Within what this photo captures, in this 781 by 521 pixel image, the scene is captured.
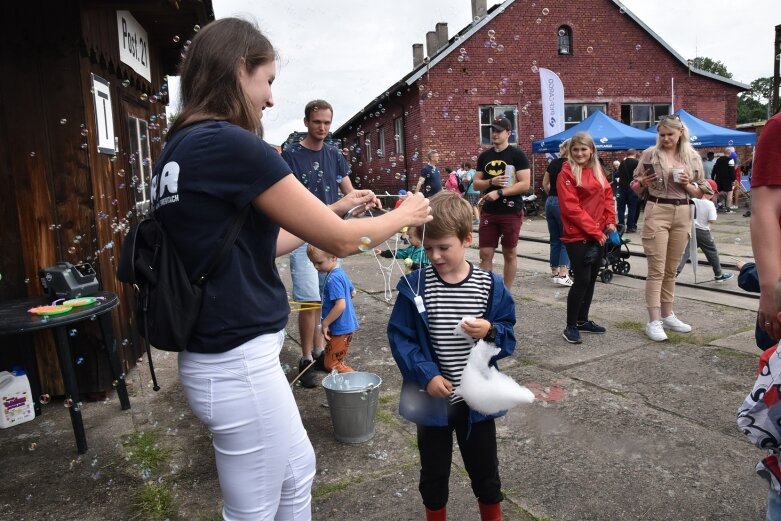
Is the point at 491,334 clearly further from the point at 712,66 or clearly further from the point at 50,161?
the point at 712,66

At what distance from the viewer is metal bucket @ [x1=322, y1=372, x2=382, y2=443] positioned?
3.17 metres

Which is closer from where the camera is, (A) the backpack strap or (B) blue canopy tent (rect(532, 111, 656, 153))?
(A) the backpack strap

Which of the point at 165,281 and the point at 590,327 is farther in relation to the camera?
the point at 590,327

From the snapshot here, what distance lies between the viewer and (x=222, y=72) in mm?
1613

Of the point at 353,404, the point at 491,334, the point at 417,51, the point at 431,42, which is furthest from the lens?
the point at 417,51

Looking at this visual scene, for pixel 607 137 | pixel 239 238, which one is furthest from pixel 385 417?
pixel 607 137

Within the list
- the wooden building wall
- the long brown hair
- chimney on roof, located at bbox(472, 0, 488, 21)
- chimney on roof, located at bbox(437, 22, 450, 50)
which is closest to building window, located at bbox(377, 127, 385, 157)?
chimney on roof, located at bbox(437, 22, 450, 50)

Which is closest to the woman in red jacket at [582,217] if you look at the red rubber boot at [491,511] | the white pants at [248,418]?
the red rubber boot at [491,511]

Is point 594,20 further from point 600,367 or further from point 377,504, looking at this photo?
point 377,504

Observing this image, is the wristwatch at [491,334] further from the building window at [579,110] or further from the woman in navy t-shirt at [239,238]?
the building window at [579,110]

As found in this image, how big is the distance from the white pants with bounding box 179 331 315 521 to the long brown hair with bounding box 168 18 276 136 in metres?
0.64

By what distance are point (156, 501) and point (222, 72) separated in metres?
2.15

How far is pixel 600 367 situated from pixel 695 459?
4.71 ft

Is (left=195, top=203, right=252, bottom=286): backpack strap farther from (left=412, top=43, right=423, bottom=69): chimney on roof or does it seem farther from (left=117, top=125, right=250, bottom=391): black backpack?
(left=412, top=43, right=423, bottom=69): chimney on roof
